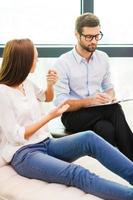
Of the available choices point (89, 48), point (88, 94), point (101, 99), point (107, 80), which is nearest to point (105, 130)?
point (101, 99)

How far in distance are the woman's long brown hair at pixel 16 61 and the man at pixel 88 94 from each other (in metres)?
0.67

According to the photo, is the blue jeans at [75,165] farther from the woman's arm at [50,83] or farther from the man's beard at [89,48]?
the man's beard at [89,48]

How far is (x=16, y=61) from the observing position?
6.53 ft

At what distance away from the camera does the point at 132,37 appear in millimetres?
3590

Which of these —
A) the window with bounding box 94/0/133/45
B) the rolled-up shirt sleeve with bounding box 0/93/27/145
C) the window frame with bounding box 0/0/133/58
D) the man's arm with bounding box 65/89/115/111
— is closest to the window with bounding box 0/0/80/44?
the window frame with bounding box 0/0/133/58

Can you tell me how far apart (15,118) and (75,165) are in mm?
411

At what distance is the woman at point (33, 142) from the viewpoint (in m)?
1.83

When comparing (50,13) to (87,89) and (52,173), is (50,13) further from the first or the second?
(52,173)

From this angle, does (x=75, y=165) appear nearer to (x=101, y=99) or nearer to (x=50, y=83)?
(x=50, y=83)

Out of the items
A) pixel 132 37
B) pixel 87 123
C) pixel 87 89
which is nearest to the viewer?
pixel 87 123

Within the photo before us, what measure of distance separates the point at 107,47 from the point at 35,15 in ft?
2.41

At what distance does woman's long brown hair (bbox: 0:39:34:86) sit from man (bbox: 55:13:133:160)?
0.67m

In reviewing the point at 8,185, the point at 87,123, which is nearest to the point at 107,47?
the point at 87,123

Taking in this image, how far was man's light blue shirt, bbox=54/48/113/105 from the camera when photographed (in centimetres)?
270
